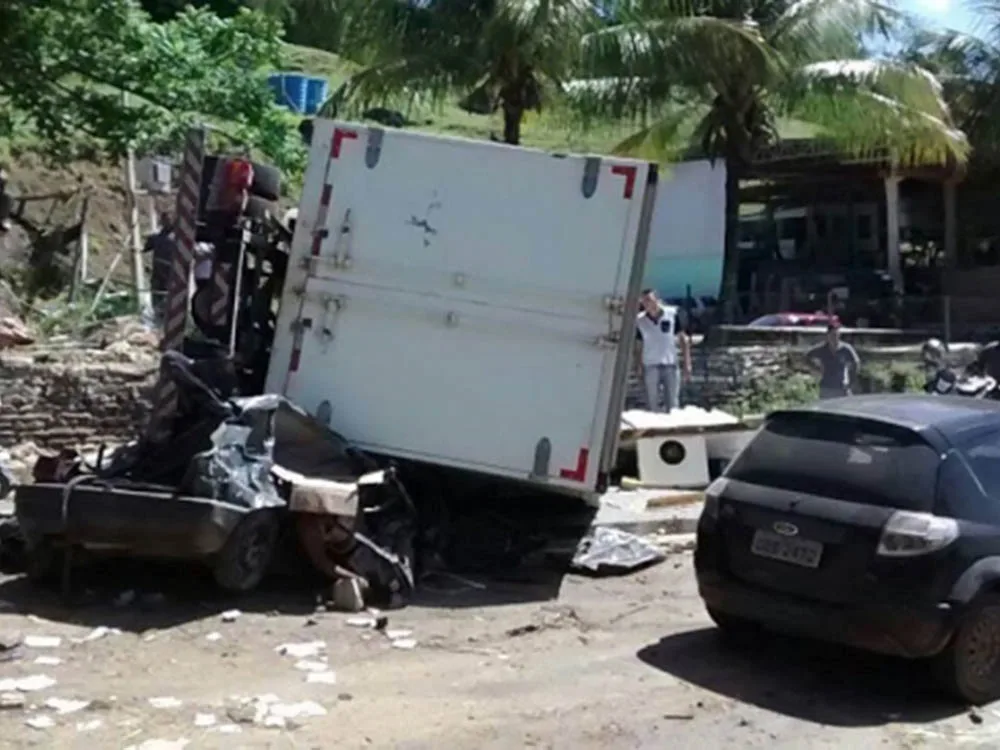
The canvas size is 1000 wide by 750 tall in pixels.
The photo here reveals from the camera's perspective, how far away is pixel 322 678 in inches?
312

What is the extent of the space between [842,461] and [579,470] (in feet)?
7.08

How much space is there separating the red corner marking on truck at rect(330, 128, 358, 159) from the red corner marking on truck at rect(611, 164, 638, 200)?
5.67 ft

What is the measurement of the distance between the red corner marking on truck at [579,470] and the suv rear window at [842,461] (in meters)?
1.42

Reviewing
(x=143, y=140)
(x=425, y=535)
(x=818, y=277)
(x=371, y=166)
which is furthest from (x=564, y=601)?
(x=818, y=277)

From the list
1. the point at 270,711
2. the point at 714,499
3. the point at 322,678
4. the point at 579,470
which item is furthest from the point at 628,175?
the point at 270,711

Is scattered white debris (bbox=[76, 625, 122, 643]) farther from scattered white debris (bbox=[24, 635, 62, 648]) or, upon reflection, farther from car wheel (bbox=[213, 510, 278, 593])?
car wheel (bbox=[213, 510, 278, 593])

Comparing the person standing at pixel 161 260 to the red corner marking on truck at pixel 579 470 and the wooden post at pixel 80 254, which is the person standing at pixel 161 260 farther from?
the red corner marking on truck at pixel 579 470

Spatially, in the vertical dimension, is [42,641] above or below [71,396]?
below

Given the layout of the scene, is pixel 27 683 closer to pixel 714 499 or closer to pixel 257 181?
pixel 714 499

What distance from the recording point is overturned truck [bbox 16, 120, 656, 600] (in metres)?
9.96

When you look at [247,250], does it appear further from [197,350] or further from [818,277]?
[818,277]

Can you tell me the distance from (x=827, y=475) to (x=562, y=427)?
2225 millimetres

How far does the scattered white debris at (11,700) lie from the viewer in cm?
718

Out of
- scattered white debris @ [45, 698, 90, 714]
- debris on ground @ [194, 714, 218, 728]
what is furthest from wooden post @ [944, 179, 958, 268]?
scattered white debris @ [45, 698, 90, 714]
